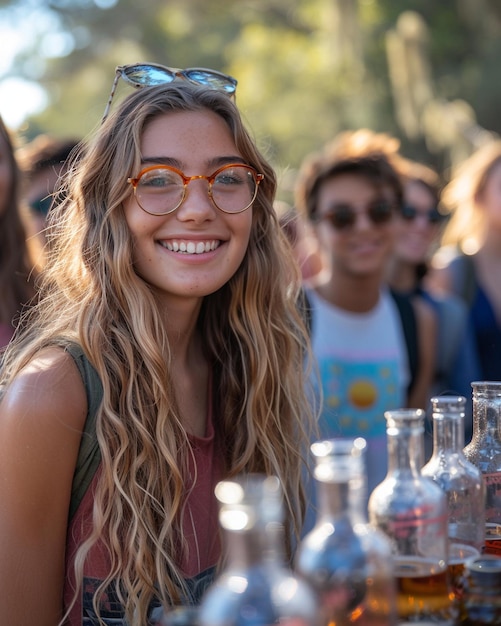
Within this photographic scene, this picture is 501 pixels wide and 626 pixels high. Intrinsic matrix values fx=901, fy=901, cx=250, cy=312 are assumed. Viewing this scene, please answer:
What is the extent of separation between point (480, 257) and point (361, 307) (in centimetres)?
91

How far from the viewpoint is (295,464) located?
2383 mm

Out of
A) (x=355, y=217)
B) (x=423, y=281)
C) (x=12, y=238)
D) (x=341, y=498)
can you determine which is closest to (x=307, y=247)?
(x=423, y=281)

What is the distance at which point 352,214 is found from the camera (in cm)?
404

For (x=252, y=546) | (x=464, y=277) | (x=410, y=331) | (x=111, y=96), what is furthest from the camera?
(x=464, y=277)

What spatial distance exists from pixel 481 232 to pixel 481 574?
→ 3.71 m

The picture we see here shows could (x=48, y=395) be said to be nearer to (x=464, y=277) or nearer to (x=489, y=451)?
(x=489, y=451)

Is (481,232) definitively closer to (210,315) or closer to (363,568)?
(210,315)

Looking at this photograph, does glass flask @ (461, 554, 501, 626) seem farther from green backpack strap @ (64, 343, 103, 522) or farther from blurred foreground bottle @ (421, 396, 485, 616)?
green backpack strap @ (64, 343, 103, 522)

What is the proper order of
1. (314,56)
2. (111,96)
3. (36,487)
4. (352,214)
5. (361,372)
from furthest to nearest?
(314,56) → (352,214) → (361,372) → (111,96) → (36,487)

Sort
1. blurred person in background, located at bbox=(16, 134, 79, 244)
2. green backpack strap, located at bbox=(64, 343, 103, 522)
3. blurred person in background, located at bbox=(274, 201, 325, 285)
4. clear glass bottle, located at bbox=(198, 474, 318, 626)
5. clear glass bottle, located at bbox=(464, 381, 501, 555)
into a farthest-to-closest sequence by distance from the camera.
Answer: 1. blurred person in background, located at bbox=(274, 201, 325, 285)
2. blurred person in background, located at bbox=(16, 134, 79, 244)
3. green backpack strap, located at bbox=(64, 343, 103, 522)
4. clear glass bottle, located at bbox=(464, 381, 501, 555)
5. clear glass bottle, located at bbox=(198, 474, 318, 626)

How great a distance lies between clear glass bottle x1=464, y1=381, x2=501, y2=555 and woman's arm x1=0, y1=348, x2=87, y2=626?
839mm

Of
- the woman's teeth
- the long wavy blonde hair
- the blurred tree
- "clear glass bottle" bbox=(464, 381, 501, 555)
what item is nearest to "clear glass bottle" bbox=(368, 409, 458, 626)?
"clear glass bottle" bbox=(464, 381, 501, 555)

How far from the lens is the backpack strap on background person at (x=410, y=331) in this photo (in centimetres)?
410

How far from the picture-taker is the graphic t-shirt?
3732mm
